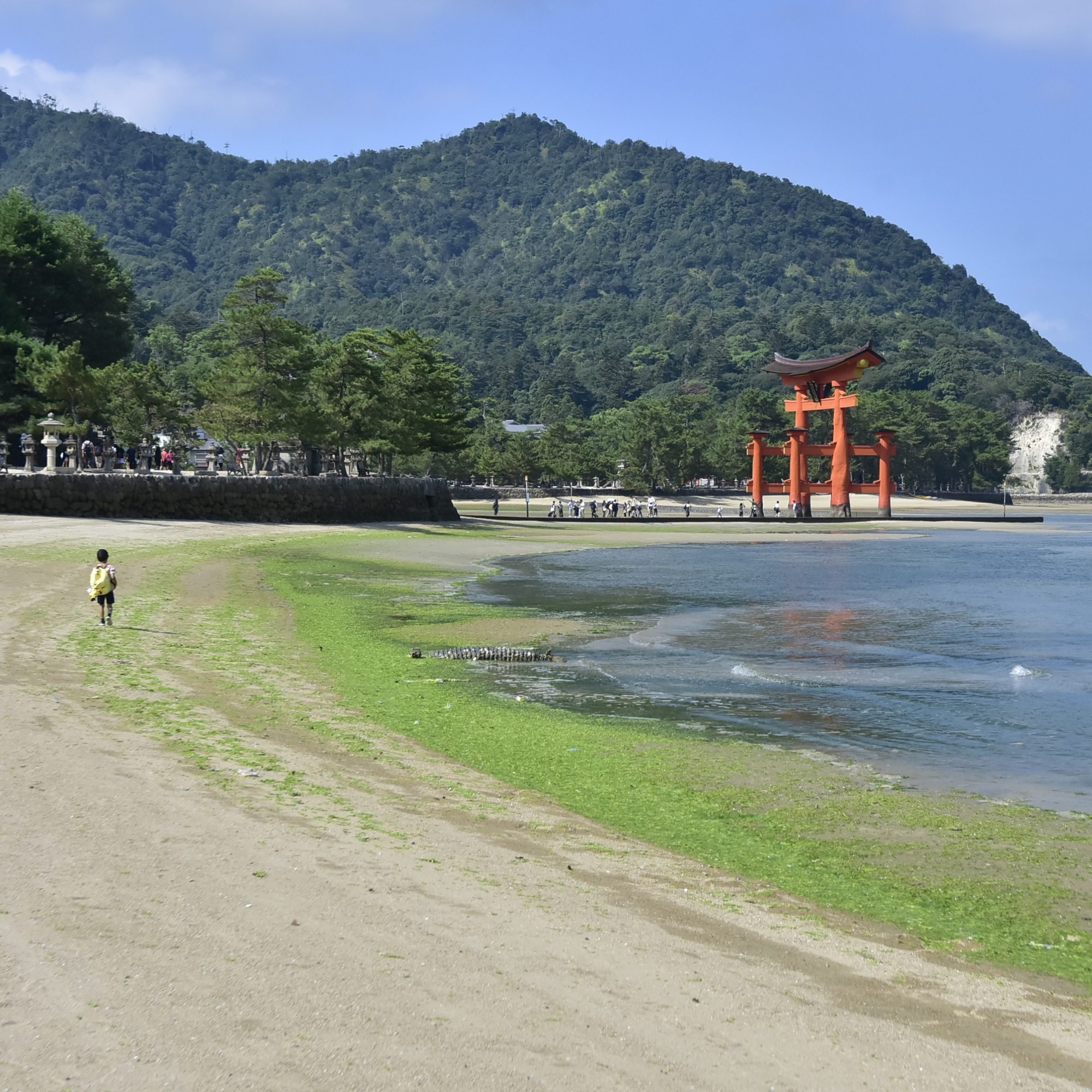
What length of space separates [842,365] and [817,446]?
6995 mm

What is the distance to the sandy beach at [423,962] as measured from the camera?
16.4 ft

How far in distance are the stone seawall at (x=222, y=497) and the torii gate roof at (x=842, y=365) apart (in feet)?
107

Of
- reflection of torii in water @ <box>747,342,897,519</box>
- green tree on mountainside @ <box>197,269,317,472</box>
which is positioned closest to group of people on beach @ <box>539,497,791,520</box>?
reflection of torii in water @ <box>747,342,897,519</box>

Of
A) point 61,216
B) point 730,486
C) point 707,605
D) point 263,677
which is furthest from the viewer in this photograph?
point 730,486

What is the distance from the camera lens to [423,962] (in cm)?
595

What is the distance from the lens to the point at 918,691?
650 inches

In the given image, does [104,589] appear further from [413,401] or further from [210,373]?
[413,401]

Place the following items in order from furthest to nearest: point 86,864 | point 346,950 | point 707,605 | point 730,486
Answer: point 730,486 < point 707,605 < point 86,864 < point 346,950

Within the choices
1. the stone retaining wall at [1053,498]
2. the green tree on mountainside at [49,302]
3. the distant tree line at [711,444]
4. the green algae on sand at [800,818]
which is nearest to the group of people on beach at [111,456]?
the green tree on mountainside at [49,302]

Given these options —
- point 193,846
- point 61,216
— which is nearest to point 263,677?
point 193,846

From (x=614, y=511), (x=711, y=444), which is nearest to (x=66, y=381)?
(x=614, y=511)

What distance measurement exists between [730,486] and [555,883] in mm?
139600

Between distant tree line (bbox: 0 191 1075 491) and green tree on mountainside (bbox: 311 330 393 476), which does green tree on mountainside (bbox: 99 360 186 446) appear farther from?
green tree on mountainside (bbox: 311 330 393 476)

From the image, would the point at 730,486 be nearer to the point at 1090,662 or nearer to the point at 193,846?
the point at 1090,662
